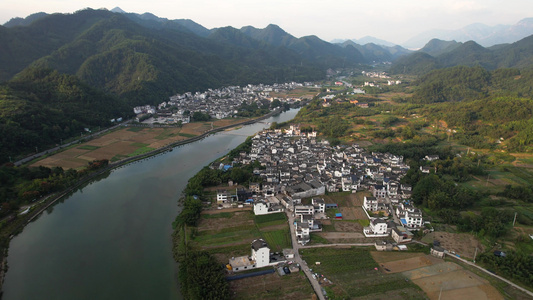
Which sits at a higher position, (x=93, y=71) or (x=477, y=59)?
(x=477, y=59)

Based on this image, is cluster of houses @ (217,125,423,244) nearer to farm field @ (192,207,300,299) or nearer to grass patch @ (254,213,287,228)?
grass patch @ (254,213,287,228)

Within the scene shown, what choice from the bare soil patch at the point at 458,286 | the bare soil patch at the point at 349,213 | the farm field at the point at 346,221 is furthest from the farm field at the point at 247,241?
the bare soil patch at the point at 458,286

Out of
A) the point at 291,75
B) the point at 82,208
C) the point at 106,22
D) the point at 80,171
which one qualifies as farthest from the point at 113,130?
the point at 291,75

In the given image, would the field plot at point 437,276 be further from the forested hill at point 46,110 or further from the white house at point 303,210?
the forested hill at point 46,110

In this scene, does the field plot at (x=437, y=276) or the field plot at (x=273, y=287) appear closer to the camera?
Answer: the field plot at (x=273, y=287)

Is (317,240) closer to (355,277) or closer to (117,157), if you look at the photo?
(355,277)

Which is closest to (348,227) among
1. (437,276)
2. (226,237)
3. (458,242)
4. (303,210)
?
(303,210)

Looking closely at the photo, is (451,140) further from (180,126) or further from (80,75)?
(80,75)
